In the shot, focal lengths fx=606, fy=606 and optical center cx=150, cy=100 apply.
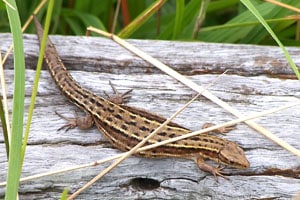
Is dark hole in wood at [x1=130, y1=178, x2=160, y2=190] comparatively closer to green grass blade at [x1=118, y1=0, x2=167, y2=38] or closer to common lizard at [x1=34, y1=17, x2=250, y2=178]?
common lizard at [x1=34, y1=17, x2=250, y2=178]

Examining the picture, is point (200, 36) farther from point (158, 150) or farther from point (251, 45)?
point (158, 150)

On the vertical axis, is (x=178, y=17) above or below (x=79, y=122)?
above

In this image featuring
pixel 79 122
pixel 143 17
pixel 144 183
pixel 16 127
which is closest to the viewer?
pixel 16 127

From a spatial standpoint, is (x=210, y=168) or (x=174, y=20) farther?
(x=174, y=20)

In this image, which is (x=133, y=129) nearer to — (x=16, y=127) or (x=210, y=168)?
(x=210, y=168)

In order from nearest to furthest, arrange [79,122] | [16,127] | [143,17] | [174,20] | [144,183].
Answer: [16,127]
[144,183]
[79,122]
[143,17]
[174,20]

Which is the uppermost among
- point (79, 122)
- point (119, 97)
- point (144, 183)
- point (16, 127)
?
point (119, 97)

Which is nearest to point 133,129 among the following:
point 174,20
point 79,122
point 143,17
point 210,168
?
point 79,122

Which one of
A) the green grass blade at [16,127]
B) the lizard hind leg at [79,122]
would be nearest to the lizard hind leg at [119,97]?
the lizard hind leg at [79,122]
